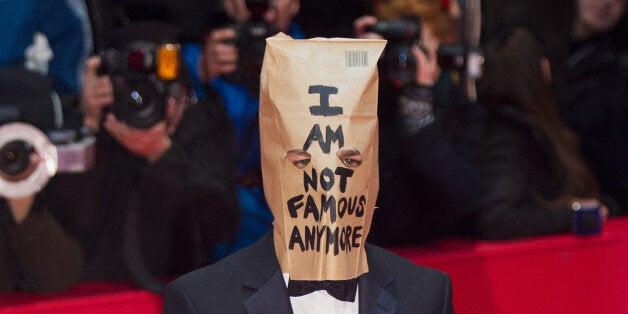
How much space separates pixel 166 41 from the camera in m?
2.57

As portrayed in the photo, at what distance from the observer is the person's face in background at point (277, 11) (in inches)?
109

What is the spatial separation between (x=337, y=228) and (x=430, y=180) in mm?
1373

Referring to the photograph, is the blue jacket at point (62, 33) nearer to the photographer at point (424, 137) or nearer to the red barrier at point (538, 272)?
the photographer at point (424, 137)

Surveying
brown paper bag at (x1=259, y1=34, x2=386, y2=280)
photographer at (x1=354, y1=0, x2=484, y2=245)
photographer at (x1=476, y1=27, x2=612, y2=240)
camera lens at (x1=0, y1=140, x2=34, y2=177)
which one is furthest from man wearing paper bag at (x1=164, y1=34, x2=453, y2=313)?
photographer at (x1=476, y1=27, x2=612, y2=240)

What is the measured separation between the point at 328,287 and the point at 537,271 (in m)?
1.73

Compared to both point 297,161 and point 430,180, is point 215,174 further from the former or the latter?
point 297,161

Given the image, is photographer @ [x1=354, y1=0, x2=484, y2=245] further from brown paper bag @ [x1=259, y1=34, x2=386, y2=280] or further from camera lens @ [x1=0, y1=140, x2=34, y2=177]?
brown paper bag @ [x1=259, y1=34, x2=386, y2=280]

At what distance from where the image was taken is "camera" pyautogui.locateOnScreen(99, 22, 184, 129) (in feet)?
8.23

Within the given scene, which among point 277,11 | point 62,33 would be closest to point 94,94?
point 62,33

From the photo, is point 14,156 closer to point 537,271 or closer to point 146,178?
point 146,178

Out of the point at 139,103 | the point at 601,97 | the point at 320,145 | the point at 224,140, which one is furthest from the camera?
the point at 601,97

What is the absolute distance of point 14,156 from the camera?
2387mm

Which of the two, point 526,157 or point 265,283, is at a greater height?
point 265,283

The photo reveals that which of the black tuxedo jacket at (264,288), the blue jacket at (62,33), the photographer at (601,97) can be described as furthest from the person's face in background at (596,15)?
the black tuxedo jacket at (264,288)
